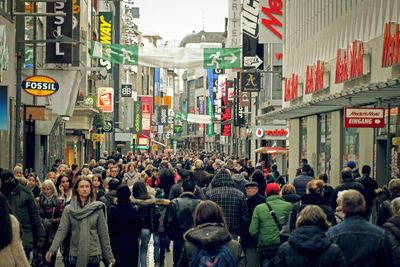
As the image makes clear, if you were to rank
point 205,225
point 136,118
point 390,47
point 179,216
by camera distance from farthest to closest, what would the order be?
1. point 136,118
2. point 390,47
3. point 179,216
4. point 205,225

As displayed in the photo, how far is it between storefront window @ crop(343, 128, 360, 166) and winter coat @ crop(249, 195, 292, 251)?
14.9m

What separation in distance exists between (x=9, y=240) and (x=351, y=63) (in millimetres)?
19331

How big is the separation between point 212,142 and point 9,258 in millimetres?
160022

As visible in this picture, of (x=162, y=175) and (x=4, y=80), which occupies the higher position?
(x=4, y=80)

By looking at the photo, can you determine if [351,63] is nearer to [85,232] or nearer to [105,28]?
[85,232]

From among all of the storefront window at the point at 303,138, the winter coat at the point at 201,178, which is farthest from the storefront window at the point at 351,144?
the winter coat at the point at 201,178

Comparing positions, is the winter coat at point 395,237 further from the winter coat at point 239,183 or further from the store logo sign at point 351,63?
the store logo sign at point 351,63

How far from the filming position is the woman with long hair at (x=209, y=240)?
6.79m

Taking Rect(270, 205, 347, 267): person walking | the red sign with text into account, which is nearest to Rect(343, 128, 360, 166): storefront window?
the red sign with text

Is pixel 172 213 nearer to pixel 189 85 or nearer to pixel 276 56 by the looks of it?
pixel 276 56

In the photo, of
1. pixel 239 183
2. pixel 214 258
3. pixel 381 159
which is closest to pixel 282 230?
pixel 214 258

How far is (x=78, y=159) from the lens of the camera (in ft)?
159

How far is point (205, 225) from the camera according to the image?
6992 millimetres

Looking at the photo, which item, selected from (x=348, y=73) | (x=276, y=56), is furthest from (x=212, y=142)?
(x=348, y=73)
